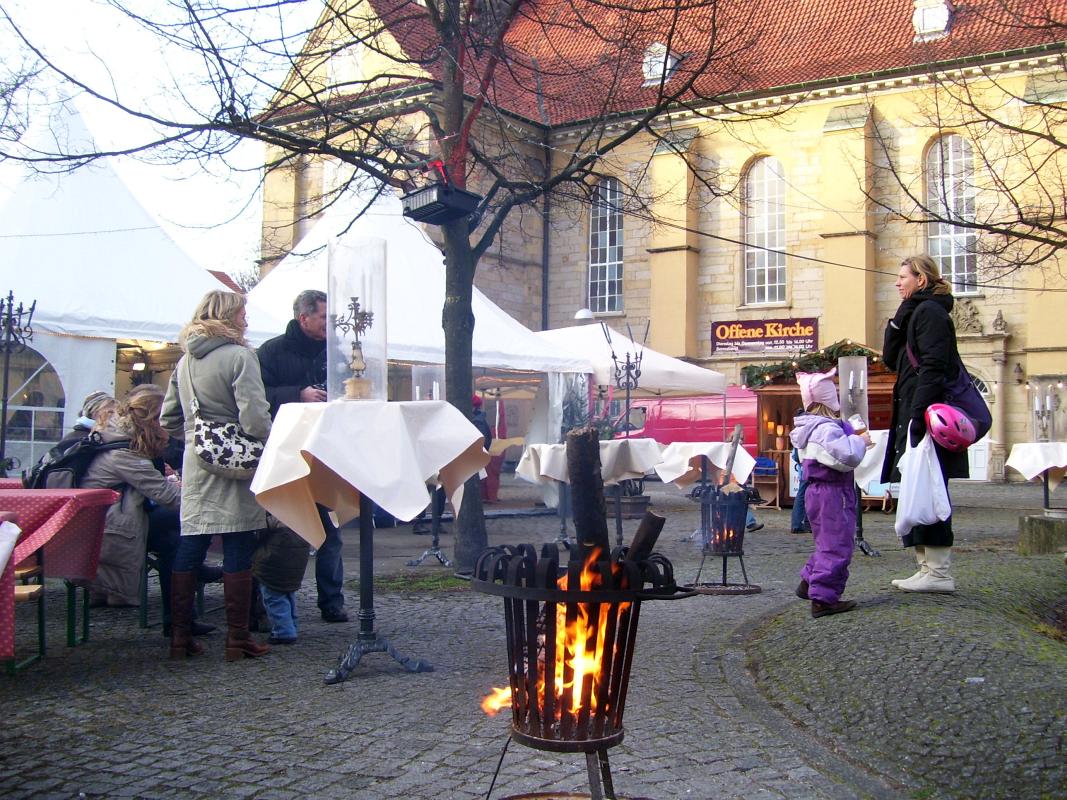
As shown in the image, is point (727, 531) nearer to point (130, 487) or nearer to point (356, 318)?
point (356, 318)

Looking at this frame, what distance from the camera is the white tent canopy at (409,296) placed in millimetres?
13445

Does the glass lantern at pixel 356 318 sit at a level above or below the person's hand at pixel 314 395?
above

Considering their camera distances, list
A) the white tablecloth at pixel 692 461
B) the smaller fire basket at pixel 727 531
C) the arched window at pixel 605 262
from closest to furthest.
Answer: the smaller fire basket at pixel 727 531 → the white tablecloth at pixel 692 461 → the arched window at pixel 605 262

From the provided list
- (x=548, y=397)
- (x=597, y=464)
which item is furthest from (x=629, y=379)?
(x=597, y=464)

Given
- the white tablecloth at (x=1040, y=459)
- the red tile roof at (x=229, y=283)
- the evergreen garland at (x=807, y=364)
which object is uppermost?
the red tile roof at (x=229, y=283)

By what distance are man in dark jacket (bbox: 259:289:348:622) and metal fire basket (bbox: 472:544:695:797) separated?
3.11m

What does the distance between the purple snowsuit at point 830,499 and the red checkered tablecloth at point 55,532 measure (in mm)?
3917

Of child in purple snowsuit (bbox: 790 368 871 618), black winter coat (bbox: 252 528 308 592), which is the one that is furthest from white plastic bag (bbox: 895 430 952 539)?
black winter coat (bbox: 252 528 308 592)

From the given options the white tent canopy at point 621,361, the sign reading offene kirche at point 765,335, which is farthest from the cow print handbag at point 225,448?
the sign reading offene kirche at point 765,335

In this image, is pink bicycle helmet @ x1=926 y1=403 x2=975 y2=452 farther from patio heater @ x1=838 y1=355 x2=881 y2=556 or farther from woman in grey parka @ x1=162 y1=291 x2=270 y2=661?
woman in grey parka @ x1=162 y1=291 x2=270 y2=661

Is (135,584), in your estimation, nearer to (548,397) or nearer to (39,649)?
(39,649)

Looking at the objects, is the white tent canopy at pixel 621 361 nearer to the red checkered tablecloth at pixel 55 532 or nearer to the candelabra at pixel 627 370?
the candelabra at pixel 627 370

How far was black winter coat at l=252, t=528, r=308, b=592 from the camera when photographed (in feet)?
19.6

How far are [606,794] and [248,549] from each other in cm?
297
